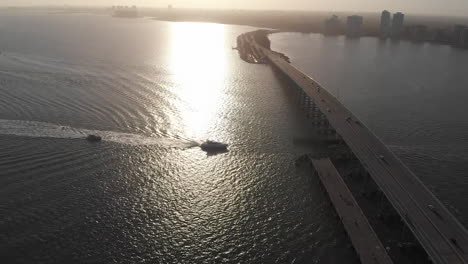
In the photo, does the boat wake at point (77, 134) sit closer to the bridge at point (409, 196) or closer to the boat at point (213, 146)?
the boat at point (213, 146)

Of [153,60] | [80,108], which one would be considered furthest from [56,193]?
[153,60]

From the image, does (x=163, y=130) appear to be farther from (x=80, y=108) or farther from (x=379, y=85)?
(x=379, y=85)

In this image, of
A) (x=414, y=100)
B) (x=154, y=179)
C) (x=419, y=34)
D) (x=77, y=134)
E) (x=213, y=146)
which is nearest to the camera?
(x=154, y=179)

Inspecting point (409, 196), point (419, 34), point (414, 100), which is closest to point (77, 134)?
point (409, 196)

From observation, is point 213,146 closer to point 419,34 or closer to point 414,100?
point 414,100

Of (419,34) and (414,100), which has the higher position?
(419,34)

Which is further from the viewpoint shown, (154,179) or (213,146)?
(213,146)

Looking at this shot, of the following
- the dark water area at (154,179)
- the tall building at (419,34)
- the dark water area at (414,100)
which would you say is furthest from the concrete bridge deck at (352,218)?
the tall building at (419,34)

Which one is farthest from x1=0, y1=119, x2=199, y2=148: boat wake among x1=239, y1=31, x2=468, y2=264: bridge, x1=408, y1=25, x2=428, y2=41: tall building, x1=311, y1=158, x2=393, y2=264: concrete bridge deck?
x1=408, y1=25, x2=428, y2=41: tall building
